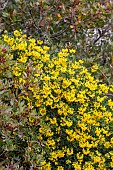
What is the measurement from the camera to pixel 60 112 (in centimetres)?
283

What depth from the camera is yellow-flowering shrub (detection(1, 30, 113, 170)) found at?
2725 mm

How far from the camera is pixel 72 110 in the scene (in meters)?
2.85

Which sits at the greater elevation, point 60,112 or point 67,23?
point 67,23

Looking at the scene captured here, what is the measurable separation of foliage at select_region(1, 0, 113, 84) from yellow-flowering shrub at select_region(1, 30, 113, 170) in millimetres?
408

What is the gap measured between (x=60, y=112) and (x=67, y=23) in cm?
108

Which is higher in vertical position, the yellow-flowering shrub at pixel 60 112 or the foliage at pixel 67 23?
the foliage at pixel 67 23

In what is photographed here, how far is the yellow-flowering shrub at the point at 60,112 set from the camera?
2.72 m

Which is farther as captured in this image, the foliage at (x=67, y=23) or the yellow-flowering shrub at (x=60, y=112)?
the foliage at (x=67, y=23)

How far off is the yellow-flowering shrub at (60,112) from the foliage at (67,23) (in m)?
0.41

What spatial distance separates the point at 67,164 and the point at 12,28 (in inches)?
51.8

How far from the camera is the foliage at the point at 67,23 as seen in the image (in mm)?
3475

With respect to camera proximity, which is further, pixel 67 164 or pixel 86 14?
pixel 86 14

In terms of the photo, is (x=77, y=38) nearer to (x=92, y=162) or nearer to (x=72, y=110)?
(x=72, y=110)

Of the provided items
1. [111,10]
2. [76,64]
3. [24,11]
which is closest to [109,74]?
[76,64]
